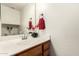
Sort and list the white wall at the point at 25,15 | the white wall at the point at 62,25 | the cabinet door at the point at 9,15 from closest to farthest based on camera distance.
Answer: the cabinet door at the point at 9,15
the white wall at the point at 25,15
the white wall at the point at 62,25

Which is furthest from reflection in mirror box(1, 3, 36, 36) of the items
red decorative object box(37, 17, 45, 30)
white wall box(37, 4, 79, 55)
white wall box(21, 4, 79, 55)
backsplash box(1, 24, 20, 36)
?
white wall box(37, 4, 79, 55)

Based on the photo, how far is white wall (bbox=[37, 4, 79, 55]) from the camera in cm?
198

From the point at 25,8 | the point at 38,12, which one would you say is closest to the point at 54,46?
the point at 38,12

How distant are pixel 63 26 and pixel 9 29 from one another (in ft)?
3.36

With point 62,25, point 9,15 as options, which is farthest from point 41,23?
point 9,15

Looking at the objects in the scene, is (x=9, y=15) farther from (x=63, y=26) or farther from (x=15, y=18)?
(x=63, y=26)

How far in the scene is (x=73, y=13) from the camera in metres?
1.98

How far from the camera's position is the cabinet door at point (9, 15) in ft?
4.87

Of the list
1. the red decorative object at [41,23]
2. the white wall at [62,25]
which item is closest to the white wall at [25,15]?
the white wall at [62,25]

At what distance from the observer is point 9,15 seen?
1.56 metres

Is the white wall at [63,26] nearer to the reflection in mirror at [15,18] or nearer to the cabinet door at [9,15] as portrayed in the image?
the reflection in mirror at [15,18]

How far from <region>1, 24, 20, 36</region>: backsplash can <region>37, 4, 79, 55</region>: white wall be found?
62 centimetres

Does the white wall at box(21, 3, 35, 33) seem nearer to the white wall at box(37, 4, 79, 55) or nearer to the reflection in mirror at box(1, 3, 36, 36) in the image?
the reflection in mirror at box(1, 3, 36, 36)

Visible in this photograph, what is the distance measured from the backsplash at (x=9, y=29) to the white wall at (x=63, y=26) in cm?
62
